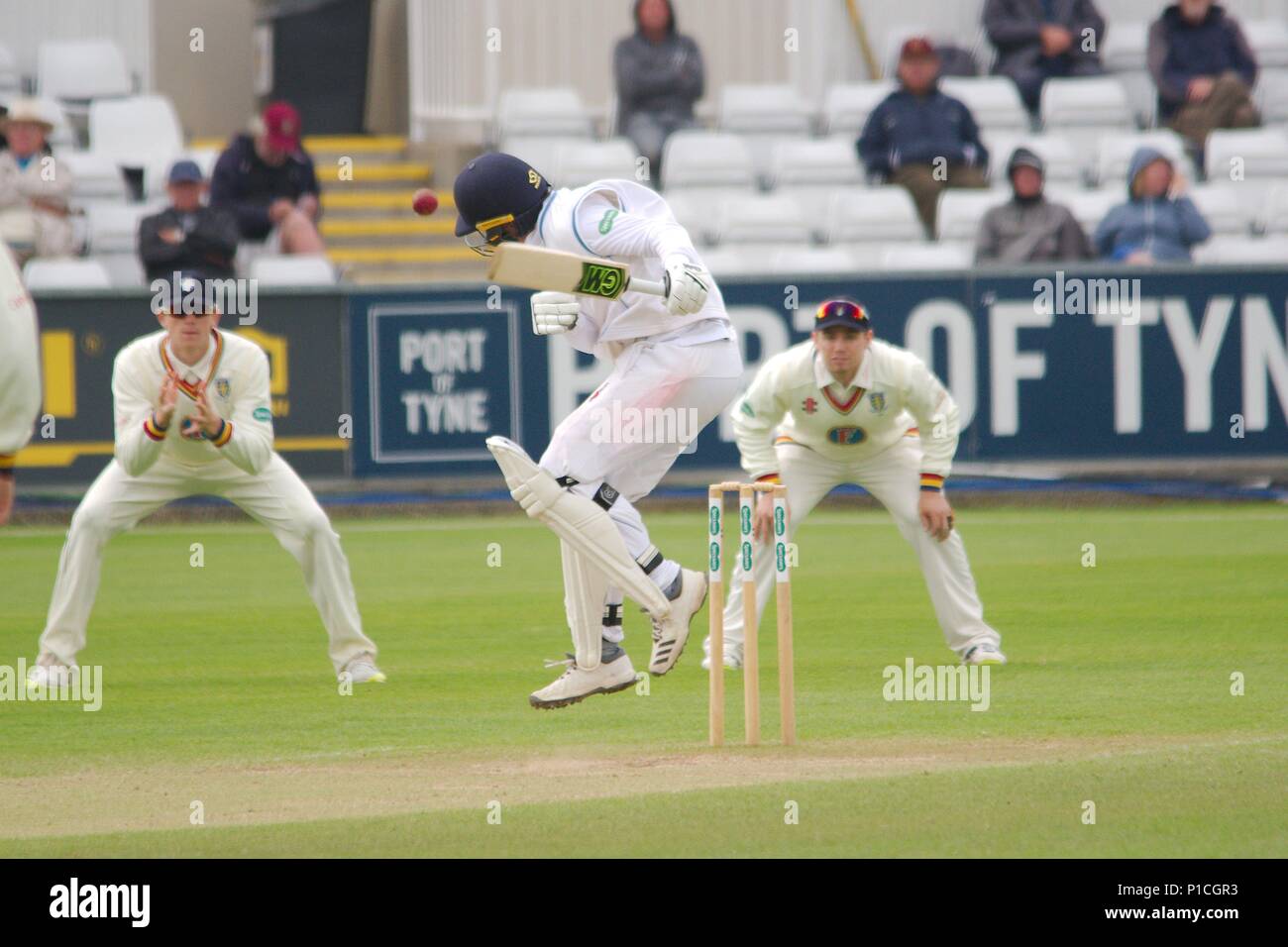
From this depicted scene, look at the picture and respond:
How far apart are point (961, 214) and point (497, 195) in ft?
36.2

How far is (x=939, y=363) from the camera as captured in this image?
16.7 m

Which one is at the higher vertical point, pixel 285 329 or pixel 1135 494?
pixel 285 329

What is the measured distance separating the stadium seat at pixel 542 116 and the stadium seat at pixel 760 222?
2.04 m

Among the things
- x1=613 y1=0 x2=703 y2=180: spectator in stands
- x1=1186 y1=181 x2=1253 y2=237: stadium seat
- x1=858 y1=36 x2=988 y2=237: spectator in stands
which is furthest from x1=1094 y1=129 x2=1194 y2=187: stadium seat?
x1=613 y1=0 x2=703 y2=180: spectator in stands

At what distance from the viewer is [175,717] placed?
935 cm

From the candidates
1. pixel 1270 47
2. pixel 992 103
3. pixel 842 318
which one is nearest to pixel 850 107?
pixel 992 103

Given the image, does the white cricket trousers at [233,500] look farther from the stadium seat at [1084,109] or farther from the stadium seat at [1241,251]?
the stadium seat at [1084,109]

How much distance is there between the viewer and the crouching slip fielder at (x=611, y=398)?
7.77 metres

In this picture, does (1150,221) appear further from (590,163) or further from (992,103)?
(590,163)

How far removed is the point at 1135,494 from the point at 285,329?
7.16 metres

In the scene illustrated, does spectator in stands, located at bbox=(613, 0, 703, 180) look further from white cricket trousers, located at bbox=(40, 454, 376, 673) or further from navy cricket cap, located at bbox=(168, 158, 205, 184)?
white cricket trousers, located at bbox=(40, 454, 376, 673)

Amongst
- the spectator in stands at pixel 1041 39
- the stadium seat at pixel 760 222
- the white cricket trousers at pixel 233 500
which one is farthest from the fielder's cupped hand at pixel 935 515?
the spectator in stands at pixel 1041 39

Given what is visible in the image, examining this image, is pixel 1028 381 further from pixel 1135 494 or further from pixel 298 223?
pixel 298 223
